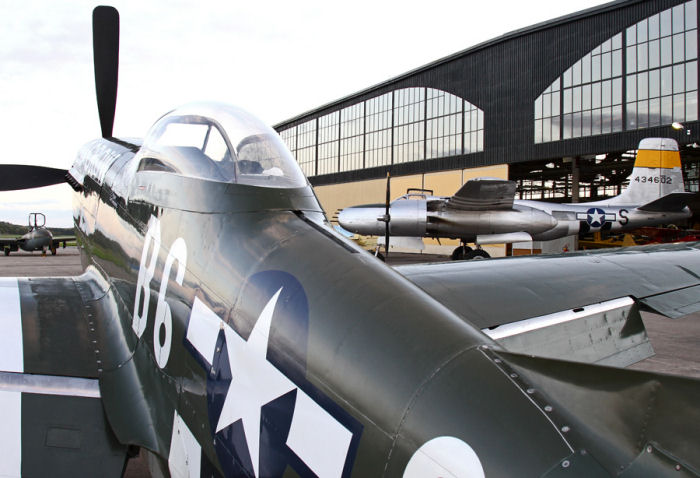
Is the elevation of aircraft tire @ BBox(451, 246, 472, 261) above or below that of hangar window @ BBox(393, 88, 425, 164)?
below

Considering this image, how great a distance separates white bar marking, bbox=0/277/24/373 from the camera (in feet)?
7.16

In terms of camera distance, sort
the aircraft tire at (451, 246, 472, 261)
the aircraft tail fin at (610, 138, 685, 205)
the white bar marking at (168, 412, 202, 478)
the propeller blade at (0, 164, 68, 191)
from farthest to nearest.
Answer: the aircraft tail fin at (610, 138, 685, 205), the aircraft tire at (451, 246, 472, 261), the propeller blade at (0, 164, 68, 191), the white bar marking at (168, 412, 202, 478)

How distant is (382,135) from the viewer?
35.7 m

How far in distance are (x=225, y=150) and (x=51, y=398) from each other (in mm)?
1342

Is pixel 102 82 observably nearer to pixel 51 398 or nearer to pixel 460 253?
pixel 51 398

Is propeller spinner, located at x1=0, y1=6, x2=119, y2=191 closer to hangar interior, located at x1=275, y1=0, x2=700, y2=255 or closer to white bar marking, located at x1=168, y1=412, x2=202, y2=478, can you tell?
white bar marking, located at x1=168, y1=412, x2=202, y2=478

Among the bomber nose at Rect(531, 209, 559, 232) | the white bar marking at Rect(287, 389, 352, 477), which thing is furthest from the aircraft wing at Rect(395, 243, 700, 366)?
the bomber nose at Rect(531, 209, 559, 232)

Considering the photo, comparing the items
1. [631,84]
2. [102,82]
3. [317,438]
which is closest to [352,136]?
[631,84]

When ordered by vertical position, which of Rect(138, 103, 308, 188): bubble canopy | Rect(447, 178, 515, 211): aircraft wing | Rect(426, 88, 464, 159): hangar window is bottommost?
Rect(138, 103, 308, 188): bubble canopy

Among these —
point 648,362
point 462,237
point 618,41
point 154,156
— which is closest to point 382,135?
point 618,41

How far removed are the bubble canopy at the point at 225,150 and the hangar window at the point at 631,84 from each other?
947 inches

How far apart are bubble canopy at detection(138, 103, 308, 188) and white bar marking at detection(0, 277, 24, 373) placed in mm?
1053

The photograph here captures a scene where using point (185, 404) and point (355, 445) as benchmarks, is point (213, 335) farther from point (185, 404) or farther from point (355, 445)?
point (355, 445)

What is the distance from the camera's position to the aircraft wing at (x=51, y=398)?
6.22 feet
